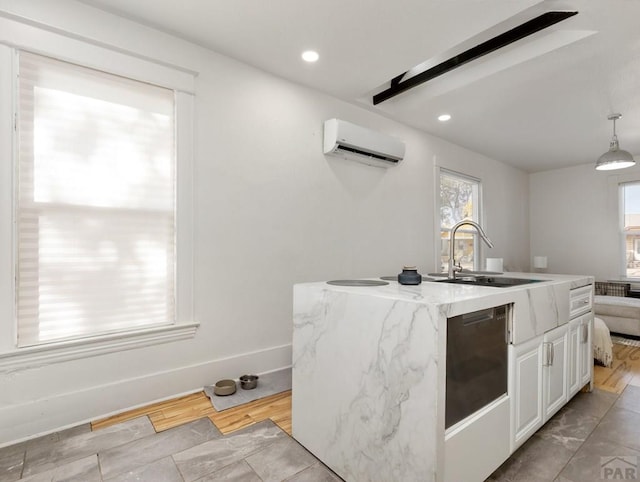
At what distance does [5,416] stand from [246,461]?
4.32 feet

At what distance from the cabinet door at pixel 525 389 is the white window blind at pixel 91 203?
6.85ft

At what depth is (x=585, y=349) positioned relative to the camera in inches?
97.2

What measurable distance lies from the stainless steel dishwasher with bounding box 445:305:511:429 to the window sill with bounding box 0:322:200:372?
1.77 meters

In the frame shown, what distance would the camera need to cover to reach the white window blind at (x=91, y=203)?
6.19 ft

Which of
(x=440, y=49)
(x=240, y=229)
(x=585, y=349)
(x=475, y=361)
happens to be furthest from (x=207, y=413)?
(x=440, y=49)

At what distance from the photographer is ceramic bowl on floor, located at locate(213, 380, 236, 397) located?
235 cm

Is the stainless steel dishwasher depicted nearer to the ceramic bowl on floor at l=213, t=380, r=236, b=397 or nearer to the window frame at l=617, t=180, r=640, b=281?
the ceramic bowl on floor at l=213, t=380, r=236, b=397

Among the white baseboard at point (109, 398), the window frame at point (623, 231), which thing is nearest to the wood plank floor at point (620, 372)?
the window frame at point (623, 231)

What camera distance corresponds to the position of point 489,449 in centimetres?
151

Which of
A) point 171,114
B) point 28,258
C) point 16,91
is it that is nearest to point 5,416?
point 28,258

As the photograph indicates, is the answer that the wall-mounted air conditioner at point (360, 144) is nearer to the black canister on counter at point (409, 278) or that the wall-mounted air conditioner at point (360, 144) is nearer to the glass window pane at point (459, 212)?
the glass window pane at point (459, 212)

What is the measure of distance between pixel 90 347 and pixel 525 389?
8.05 feet

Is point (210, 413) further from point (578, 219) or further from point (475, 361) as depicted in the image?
point (578, 219)

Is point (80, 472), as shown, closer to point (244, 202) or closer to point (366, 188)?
point (244, 202)
